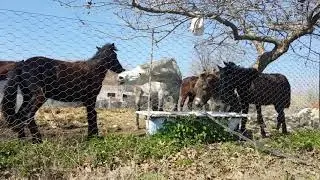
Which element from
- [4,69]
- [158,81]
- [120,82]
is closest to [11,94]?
[4,69]

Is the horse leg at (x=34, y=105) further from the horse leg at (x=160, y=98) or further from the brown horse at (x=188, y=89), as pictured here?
the brown horse at (x=188, y=89)

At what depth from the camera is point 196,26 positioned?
889 centimetres

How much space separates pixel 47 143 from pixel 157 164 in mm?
1376

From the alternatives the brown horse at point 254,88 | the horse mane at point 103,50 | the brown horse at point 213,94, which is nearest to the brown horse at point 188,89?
the brown horse at point 213,94

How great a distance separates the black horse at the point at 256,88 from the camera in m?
11.0

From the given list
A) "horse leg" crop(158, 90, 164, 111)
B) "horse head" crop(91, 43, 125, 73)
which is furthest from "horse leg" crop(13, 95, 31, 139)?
"horse leg" crop(158, 90, 164, 111)

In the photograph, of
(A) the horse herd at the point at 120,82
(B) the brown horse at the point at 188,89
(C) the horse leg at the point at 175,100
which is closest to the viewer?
(A) the horse herd at the point at 120,82

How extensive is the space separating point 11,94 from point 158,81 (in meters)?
4.82

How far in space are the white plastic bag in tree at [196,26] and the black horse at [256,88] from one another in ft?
7.05

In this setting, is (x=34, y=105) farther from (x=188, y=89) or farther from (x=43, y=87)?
(x=188, y=89)

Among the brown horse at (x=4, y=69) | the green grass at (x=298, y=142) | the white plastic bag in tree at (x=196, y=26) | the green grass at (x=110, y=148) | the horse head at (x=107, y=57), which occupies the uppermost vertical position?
the white plastic bag in tree at (x=196, y=26)

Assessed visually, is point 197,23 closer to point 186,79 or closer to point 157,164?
point 157,164

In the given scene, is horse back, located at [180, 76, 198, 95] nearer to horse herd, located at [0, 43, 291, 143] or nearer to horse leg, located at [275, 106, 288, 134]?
horse herd, located at [0, 43, 291, 143]

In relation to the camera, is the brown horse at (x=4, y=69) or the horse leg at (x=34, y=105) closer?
the horse leg at (x=34, y=105)
